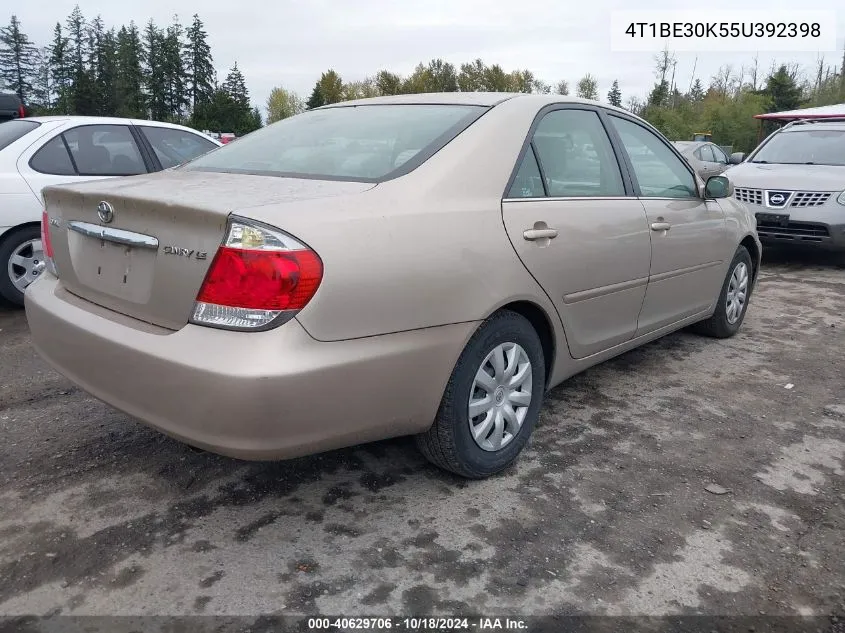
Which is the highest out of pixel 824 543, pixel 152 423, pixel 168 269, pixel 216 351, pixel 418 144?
pixel 418 144

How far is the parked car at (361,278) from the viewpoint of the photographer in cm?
211

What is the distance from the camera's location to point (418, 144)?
2.78 m

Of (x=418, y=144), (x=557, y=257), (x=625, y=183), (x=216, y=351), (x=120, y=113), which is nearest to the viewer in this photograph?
(x=216, y=351)

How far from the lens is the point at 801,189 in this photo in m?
7.86

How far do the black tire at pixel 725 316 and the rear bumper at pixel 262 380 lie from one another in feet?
9.51

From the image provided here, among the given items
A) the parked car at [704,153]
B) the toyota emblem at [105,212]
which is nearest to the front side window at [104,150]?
the toyota emblem at [105,212]

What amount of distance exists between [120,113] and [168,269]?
76.5 meters

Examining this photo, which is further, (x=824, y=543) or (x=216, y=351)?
(x=824, y=543)

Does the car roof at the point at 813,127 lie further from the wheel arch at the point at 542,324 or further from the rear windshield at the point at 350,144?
the rear windshield at the point at 350,144

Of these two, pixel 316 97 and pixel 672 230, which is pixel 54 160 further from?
pixel 316 97

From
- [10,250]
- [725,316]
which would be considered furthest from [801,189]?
[10,250]

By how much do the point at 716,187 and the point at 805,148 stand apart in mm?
5612

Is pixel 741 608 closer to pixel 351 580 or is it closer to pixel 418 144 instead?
pixel 351 580

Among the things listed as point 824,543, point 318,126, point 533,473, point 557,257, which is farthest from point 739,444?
point 318,126
